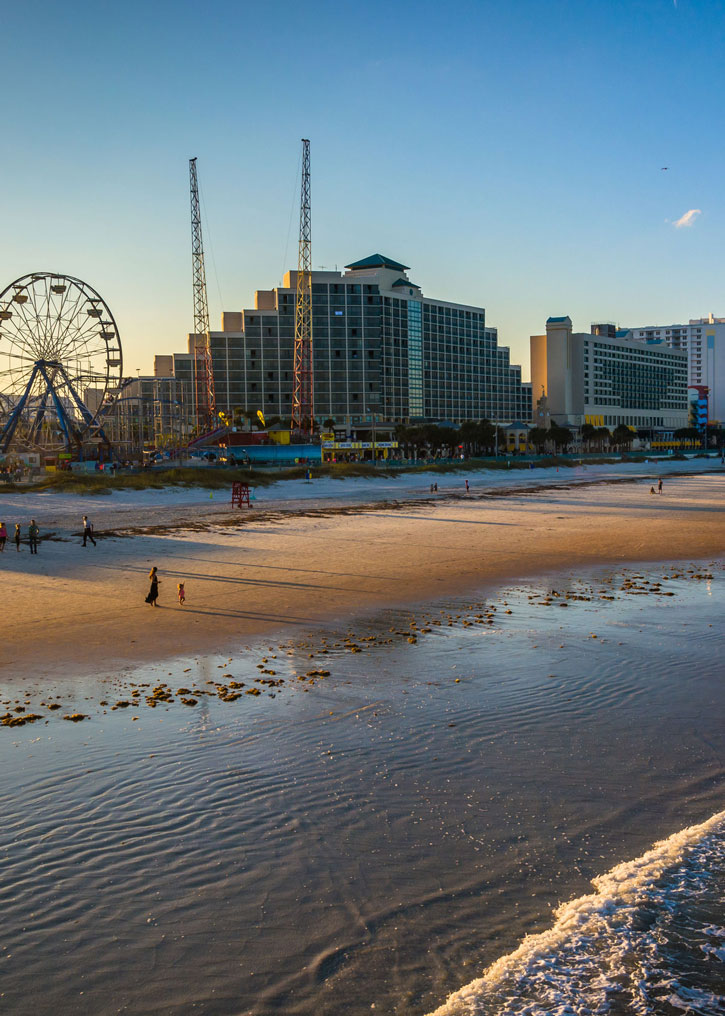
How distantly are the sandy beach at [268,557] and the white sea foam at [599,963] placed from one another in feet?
34.5

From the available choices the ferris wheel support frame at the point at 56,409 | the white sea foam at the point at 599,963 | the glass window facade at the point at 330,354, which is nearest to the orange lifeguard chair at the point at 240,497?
the ferris wheel support frame at the point at 56,409

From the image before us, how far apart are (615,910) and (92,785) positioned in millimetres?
5885

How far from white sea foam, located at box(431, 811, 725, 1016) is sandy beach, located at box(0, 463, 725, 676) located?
10.5m

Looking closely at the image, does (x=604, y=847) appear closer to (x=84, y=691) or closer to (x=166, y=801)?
(x=166, y=801)

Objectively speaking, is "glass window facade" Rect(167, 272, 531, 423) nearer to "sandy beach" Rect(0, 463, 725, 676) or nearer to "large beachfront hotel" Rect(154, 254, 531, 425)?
"large beachfront hotel" Rect(154, 254, 531, 425)

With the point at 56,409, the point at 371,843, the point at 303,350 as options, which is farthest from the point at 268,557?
the point at 303,350

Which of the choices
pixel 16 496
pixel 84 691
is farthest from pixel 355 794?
pixel 16 496

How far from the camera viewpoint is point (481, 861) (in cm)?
776

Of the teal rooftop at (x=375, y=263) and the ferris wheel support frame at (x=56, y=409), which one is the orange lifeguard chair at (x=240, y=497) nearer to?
the ferris wheel support frame at (x=56, y=409)

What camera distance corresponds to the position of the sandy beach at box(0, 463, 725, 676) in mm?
18094

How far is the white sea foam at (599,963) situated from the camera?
5809 mm

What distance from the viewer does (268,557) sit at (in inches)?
1171

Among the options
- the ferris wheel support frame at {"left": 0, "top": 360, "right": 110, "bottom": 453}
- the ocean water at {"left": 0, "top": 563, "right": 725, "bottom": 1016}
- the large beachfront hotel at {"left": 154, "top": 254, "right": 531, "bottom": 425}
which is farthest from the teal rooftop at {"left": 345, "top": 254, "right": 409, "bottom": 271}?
the ocean water at {"left": 0, "top": 563, "right": 725, "bottom": 1016}

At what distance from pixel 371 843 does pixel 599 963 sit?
2.55 meters
